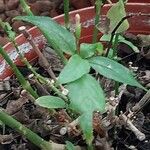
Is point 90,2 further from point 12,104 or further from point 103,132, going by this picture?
point 103,132

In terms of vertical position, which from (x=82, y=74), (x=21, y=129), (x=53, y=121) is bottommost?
(x=53, y=121)

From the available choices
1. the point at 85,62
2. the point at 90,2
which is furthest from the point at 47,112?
the point at 90,2

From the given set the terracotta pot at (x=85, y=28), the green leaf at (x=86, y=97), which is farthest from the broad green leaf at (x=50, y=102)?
the terracotta pot at (x=85, y=28)

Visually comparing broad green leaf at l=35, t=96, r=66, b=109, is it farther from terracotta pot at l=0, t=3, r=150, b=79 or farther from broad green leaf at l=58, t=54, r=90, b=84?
terracotta pot at l=0, t=3, r=150, b=79

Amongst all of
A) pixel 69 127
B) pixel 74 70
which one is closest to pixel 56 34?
pixel 74 70

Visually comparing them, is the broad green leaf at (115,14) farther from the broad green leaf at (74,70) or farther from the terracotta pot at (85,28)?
the terracotta pot at (85,28)

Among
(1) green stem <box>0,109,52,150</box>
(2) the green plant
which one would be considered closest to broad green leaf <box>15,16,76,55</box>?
(2) the green plant

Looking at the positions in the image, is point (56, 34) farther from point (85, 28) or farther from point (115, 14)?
point (85, 28)
